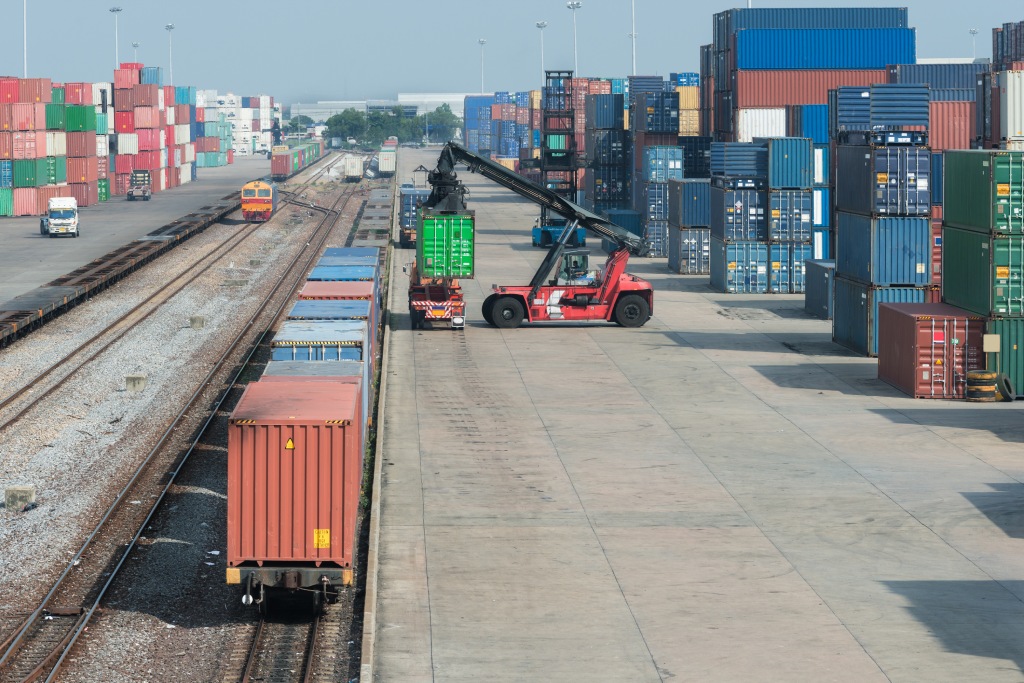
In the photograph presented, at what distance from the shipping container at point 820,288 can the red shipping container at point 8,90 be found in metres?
70.9

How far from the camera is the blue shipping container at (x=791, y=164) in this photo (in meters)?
58.8

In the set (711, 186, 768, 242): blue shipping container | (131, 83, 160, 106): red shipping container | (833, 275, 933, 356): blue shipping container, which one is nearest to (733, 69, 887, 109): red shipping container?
(711, 186, 768, 242): blue shipping container

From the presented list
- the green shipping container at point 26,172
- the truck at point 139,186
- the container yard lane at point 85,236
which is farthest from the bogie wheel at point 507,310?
the truck at point 139,186

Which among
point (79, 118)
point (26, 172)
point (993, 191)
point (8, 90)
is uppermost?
point (8, 90)

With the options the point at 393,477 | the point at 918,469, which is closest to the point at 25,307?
the point at 393,477

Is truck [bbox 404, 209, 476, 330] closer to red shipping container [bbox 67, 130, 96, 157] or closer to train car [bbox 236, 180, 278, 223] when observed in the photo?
train car [bbox 236, 180, 278, 223]

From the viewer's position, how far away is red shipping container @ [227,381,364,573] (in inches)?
787

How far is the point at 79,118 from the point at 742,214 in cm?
7091

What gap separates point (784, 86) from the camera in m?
74.9

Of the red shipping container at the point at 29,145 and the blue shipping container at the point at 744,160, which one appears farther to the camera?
the red shipping container at the point at 29,145

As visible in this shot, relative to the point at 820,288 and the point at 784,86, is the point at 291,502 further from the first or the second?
the point at 784,86

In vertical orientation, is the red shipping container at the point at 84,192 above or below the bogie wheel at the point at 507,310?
above

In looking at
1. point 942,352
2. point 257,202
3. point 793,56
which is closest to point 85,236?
point 257,202

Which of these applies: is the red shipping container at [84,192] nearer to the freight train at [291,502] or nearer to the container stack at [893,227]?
the container stack at [893,227]
